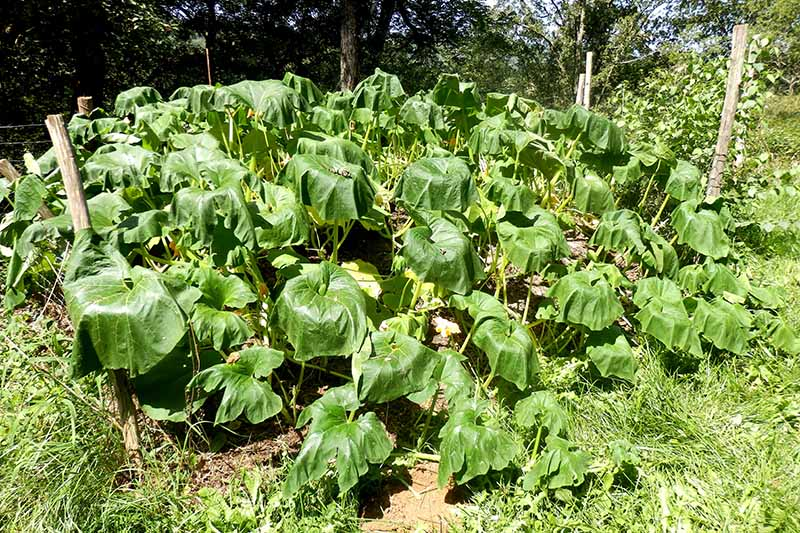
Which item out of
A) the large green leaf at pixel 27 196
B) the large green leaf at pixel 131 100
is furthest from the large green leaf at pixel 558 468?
the large green leaf at pixel 131 100

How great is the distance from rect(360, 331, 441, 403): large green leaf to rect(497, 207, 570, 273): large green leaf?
2.01 feet

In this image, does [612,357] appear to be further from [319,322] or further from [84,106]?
[84,106]

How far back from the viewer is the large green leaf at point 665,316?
223 cm

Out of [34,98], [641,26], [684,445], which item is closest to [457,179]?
[684,445]

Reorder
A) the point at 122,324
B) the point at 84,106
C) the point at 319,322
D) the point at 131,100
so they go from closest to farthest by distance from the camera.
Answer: the point at 122,324
the point at 319,322
the point at 131,100
the point at 84,106

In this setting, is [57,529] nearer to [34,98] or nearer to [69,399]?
[69,399]

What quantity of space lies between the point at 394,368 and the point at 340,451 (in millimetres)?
321

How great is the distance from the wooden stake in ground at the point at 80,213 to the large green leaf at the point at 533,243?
5.06 ft

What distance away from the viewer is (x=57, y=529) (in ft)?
5.08

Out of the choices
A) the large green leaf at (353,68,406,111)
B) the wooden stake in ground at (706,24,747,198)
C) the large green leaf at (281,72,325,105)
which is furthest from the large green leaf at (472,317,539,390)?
the wooden stake in ground at (706,24,747,198)

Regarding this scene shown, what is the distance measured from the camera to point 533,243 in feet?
7.44

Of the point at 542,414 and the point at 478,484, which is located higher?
the point at 542,414

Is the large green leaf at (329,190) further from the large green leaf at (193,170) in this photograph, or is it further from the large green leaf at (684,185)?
the large green leaf at (684,185)

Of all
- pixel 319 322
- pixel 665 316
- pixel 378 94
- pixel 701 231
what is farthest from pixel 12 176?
pixel 701 231
